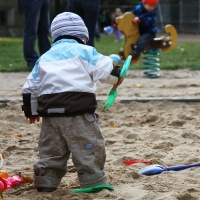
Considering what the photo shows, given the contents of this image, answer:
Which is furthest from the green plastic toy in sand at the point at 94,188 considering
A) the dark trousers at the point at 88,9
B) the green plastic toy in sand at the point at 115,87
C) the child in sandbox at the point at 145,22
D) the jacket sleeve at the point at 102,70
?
the child in sandbox at the point at 145,22

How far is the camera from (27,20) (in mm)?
9023

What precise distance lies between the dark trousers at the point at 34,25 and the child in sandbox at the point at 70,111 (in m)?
5.60

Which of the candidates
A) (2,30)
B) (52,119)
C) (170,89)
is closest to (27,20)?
(170,89)

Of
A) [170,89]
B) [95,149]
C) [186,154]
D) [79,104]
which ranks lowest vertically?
[170,89]

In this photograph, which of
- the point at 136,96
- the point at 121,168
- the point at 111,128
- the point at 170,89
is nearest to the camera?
the point at 121,168

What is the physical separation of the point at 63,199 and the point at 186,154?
135 cm

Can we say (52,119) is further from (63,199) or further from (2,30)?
(2,30)

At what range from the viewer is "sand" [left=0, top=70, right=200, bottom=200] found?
3.39 meters

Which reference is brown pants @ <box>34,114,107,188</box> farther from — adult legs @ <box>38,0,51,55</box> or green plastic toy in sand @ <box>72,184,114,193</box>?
adult legs @ <box>38,0,51,55</box>

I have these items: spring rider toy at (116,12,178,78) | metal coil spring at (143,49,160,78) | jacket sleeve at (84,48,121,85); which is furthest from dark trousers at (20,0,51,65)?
jacket sleeve at (84,48,121,85)

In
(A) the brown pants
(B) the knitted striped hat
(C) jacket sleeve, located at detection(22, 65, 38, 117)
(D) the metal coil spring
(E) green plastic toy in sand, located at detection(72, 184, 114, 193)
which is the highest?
(B) the knitted striped hat

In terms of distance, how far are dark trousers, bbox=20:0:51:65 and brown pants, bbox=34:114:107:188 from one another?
18.8ft

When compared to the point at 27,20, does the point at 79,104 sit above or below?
above

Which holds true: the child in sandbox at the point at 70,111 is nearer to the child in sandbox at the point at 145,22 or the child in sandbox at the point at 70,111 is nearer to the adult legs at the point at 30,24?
the adult legs at the point at 30,24
